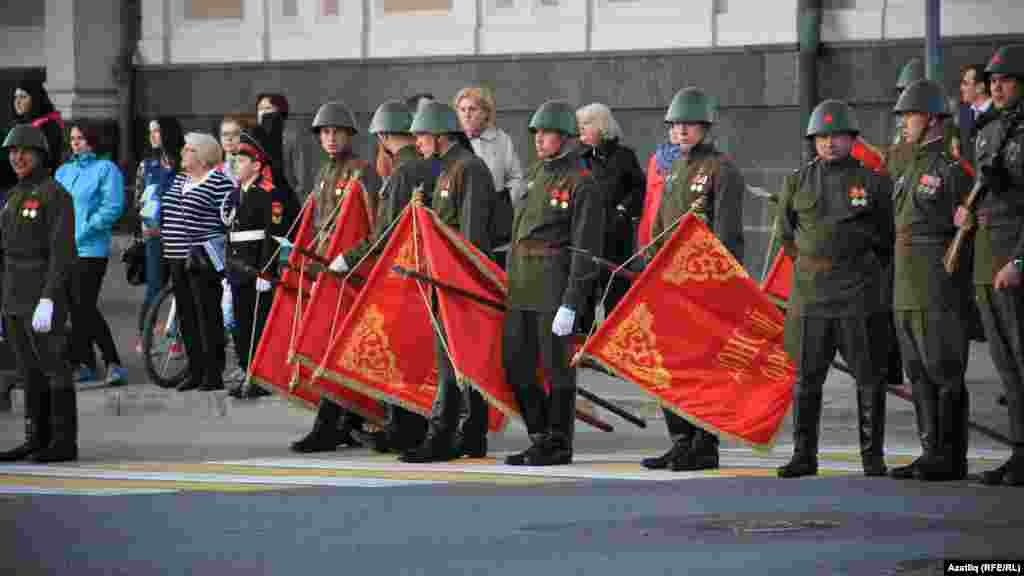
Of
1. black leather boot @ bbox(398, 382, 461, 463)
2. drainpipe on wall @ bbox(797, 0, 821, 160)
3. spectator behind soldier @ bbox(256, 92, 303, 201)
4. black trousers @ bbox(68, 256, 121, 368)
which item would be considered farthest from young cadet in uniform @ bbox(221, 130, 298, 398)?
drainpipe on wall @ bbox(797, 0, 821, 160)

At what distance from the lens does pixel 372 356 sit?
14.1 metres

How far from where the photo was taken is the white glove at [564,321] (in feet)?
42.7

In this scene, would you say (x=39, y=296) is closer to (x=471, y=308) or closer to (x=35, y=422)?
(x=35, y=422)

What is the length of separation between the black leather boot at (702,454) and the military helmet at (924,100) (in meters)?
1.98

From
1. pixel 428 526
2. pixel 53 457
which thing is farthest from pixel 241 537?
pixel 53 457

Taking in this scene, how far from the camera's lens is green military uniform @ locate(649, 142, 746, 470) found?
12906mm

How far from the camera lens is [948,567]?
29.6 feet

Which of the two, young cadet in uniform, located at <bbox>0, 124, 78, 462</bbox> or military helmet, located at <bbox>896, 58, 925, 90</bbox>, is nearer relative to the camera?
→ young cadet in uniform, located at <bbox>0, 124, 78, 462</bbox>

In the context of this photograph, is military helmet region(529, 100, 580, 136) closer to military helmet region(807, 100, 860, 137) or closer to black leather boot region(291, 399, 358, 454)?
military helmet region(807, 100, 860, 137)

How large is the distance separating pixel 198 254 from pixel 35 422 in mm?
3060

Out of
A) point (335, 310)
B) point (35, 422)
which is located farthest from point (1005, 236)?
point (35, 422)

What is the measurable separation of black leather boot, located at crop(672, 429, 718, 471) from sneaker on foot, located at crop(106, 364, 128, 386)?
582cm

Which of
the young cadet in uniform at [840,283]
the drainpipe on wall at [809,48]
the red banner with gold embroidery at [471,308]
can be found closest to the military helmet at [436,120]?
the red banner with gold embroidery at [471,308]

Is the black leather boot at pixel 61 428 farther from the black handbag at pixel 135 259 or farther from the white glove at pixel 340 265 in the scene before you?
the black handbag at pixel 135 259
